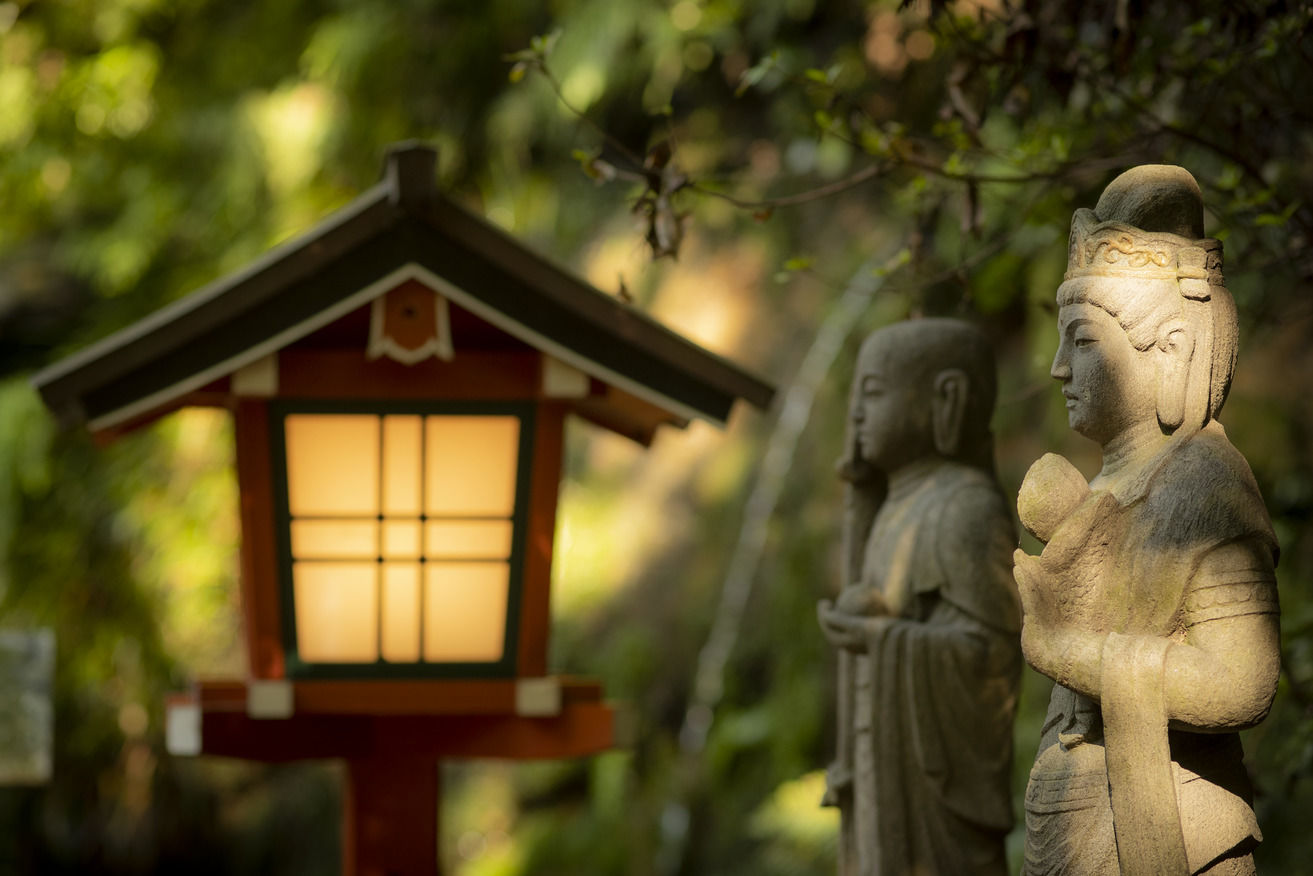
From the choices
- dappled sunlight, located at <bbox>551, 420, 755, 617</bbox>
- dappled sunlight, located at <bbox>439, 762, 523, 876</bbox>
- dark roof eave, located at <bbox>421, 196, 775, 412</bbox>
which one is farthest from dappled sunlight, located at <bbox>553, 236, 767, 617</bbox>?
dark roof eave, located at <bbox>421, 196, 775, 412</bbox>

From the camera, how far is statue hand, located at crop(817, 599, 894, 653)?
3869 mm

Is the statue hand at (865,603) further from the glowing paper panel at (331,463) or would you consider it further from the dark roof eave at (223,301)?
the dark roof eave at (223,301)

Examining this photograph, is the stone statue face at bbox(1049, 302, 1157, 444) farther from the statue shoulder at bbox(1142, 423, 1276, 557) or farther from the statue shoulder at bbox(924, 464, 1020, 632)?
the statue shoulder at bbox(924, 464, 1020, 632)

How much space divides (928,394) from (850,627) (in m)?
0.68

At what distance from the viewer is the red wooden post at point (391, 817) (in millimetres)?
4945

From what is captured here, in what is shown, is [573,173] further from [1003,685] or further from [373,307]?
[1003,685]

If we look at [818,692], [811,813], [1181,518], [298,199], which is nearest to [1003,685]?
[1181,518]

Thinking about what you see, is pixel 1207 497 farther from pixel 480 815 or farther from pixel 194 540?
pixel 194 540

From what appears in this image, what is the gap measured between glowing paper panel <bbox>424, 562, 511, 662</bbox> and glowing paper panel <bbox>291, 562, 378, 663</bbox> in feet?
0.60

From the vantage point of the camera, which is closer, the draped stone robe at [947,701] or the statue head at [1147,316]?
the statue head at [1147,316]

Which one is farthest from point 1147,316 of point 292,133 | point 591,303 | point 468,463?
point 292,133

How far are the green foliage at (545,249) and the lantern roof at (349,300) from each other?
9.61 feet

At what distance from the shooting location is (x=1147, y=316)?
8.81 ft

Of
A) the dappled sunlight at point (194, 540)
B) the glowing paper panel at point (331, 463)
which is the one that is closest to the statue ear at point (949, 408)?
the glowing paper panel at point (331, 463)
